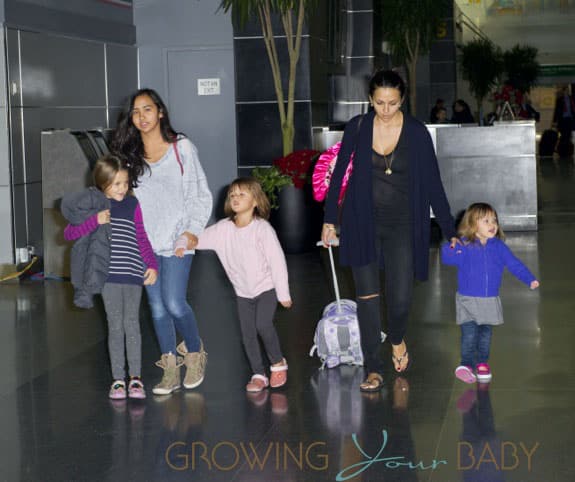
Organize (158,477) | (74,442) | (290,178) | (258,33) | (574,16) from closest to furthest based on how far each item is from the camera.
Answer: (158,477)
(74,442)
(290,178)
(258,33)
(574,16)

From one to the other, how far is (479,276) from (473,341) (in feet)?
1.19

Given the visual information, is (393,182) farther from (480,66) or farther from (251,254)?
(480,66)

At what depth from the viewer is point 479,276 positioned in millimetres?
5660

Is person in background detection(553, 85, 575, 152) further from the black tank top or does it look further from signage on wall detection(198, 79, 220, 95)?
the black tank top

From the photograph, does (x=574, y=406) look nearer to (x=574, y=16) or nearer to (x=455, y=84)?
(x=455, y=84)

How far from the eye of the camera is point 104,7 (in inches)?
477

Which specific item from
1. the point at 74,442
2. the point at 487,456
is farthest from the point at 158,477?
the point at 487,456

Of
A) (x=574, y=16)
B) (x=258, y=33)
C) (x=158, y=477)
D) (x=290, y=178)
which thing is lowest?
(x=158, y=477)

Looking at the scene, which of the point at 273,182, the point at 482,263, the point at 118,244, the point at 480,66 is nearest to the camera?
the point at 118,244

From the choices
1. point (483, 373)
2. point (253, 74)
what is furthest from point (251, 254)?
point (253, 74)

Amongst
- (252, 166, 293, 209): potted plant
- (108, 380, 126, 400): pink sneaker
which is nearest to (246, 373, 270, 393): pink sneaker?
(108, 380, 126, 400): pink sneaker

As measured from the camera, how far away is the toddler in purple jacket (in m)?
5.62

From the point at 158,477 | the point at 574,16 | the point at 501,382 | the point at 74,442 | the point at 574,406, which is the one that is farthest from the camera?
the point at 574,16

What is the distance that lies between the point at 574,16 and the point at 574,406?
31.5 metres
